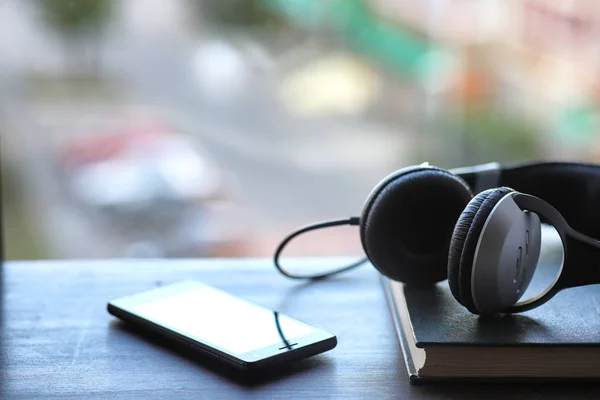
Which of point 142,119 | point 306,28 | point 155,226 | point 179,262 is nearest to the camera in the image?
point 179,262

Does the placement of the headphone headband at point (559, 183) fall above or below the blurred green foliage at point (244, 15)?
below

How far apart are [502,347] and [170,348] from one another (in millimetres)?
241

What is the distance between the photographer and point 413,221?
1.96 feet

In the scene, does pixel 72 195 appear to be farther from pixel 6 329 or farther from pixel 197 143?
pixel 6 329

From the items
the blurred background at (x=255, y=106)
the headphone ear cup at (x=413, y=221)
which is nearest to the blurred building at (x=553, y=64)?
the blurred background at (x=255, y=106)

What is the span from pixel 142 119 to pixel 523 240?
2.04m

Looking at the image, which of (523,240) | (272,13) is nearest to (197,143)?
(272,13)

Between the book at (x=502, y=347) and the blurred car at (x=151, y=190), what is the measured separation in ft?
5.56

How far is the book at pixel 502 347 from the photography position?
0.49 m

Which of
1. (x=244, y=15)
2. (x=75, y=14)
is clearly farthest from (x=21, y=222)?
(x=244, y=15)

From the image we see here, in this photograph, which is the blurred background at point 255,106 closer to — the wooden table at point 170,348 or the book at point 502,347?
the wooden table at point 170,348

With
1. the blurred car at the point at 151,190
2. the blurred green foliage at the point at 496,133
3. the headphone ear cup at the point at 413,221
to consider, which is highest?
the headphone ear cup at the point at 413,221

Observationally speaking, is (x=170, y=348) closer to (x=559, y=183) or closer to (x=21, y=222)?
(x=559, y=183)

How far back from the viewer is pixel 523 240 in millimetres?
511
